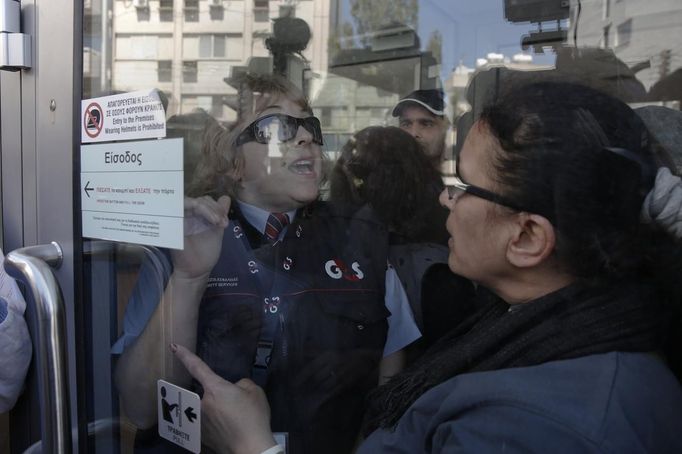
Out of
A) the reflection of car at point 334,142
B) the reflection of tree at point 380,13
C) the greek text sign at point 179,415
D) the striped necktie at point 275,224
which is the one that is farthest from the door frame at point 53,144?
the reflection of tree at point 380,13

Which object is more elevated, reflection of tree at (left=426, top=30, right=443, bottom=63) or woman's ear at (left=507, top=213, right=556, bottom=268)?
reflection of tree at (left=426, top=30, right=443, bottom=63)

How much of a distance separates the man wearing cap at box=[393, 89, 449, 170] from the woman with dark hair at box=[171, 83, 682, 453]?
27 centimetres

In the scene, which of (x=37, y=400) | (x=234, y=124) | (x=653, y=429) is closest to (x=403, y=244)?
(x=234, y=124)

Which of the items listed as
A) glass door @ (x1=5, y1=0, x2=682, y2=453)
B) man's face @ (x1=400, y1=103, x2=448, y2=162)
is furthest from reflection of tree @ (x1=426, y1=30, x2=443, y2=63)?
man's face @ (x1=400, y1=103, x2=448, y2=162)

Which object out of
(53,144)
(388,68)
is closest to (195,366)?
(53,144)

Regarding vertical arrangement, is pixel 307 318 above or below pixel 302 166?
below

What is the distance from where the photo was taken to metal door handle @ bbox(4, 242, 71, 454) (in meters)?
1.25

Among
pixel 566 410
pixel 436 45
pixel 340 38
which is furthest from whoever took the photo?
pixel 340 38

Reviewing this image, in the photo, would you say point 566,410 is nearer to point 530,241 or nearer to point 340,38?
point 530,241

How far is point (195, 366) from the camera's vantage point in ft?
4.38

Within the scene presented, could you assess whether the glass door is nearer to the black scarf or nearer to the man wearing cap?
the man wearing cap

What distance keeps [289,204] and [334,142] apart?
18 centimetres

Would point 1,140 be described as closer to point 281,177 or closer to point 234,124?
point 234,124

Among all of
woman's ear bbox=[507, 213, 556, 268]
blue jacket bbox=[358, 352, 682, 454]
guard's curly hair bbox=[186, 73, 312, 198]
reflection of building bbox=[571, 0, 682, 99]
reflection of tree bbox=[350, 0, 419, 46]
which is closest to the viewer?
blue jacket bbox=[358, 352, 682, 454]
